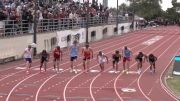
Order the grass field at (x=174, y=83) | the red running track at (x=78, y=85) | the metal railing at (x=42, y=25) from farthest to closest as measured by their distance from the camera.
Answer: the metal railing at (x=42, y=25), the grass field at (x=174, y=83), the red running track at (x=78, y=85)

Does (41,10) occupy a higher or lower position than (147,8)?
higher

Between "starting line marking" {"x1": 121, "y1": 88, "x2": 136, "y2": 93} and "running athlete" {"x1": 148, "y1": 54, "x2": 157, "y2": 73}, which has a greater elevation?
"running athlete" {"x1": 148, "y1": 54, "x2": 157, "y2": 73}

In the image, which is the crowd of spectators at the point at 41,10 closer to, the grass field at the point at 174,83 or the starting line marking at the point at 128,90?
the grass field at the point at 174,83

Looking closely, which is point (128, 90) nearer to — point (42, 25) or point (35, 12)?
point (35, 12)

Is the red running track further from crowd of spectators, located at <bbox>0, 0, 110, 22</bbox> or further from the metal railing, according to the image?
crowd of spectators, located at <bbox>0, 0, 110, 22</bbox>

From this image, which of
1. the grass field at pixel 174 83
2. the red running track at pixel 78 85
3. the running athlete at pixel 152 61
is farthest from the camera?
the running athlete at pixel 152 61

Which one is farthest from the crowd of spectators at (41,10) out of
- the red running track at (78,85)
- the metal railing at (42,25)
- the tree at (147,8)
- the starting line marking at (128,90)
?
the tree at (147,8)

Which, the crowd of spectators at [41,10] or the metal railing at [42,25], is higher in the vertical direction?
the crowd of spectators at [41,10]

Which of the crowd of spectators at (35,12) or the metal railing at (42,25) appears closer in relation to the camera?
the metal railing at (42,25)

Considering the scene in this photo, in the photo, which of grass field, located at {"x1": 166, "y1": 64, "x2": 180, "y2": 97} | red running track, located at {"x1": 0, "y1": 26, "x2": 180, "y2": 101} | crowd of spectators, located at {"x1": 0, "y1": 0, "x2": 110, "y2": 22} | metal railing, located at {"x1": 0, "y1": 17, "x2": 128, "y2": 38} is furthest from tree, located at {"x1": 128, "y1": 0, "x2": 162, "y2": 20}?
grass field, located at {"x1": 166, "y1": 64, "x2": 180, "y2": 97}

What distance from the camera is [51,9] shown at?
38.8 metres

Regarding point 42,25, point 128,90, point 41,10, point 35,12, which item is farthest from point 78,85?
point 41,10

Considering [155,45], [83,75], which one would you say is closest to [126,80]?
[83,75]

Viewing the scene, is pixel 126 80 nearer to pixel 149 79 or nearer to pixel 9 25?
pixel 149 79
